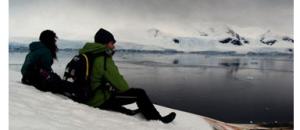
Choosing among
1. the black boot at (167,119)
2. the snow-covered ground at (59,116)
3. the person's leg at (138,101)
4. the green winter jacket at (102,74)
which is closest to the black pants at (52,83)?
the snow-covered ground at (59,116)

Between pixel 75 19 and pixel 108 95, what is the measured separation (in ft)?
3.30

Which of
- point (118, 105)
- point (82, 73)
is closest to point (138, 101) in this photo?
point (118, 105)

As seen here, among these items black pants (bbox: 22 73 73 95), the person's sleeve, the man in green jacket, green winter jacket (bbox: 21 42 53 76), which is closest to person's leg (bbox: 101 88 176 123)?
the man in green jacket

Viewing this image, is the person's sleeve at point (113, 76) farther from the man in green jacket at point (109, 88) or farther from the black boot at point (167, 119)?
the black boot at point (167, 119)

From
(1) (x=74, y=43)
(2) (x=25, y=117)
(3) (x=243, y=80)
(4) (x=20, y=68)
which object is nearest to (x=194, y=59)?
(3) (x=243, y=80)

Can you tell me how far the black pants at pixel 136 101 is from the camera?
3904 millimetres

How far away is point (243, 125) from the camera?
4.92 metres

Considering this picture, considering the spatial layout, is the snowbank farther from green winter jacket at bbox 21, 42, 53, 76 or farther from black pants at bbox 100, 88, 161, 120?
green winter jacket at bbox 21, 42, 53, 76

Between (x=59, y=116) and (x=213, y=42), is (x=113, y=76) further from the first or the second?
(x=213, y=42)

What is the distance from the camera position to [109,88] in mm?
3893

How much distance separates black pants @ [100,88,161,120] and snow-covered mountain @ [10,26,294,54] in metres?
0.81

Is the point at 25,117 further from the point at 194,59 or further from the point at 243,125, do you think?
the point at 243,125

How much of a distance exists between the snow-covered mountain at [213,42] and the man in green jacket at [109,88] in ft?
2.60

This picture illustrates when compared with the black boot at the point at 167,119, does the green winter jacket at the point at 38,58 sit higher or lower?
higher
